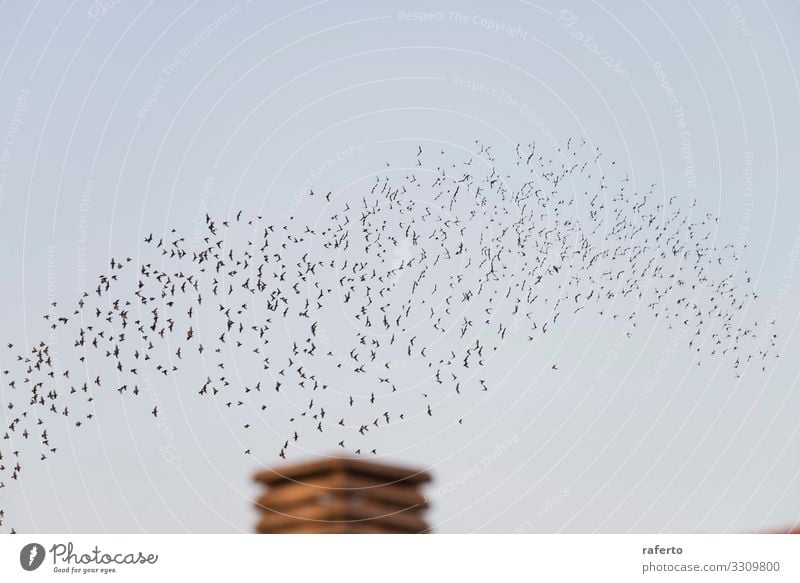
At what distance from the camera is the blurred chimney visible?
4.84m

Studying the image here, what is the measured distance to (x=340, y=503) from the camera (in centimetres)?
494
